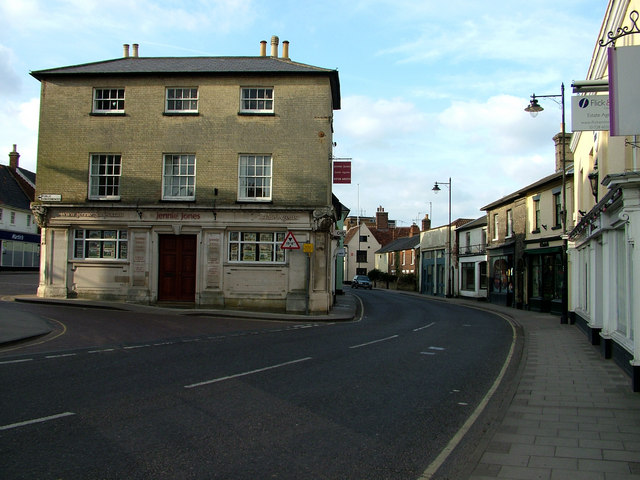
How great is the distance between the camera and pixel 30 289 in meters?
28.6

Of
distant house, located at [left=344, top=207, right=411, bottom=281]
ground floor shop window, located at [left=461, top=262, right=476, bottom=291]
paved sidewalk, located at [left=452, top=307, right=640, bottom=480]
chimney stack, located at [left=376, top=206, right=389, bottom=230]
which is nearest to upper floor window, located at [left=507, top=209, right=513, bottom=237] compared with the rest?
ground floor shop window, located at [left=461, top=262, right=476, bottom=291]

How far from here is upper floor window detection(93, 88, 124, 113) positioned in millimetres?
24078

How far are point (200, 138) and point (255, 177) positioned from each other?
2.99 metres

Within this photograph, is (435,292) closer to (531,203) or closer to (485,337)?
(531,203)

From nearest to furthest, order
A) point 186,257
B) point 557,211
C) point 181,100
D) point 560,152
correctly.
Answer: point 186,257
point 181,100
point 557,211
point 560,152

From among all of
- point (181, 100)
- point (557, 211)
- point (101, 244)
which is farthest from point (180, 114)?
point (557, 211)

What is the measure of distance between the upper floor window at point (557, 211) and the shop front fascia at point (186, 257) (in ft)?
44.4

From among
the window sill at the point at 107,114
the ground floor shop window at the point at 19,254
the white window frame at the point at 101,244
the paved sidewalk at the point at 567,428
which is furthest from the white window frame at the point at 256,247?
the ground floor shop window at the point at 19,254

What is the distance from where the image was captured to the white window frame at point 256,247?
75.6 feet

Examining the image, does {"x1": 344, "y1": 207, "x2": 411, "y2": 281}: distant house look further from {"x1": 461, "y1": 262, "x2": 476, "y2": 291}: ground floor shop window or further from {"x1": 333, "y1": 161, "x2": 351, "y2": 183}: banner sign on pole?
{"x1": 333, "y1": 161, "x2": 351, "y2": 183}: banner sign on pole

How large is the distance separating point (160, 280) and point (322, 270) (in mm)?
7107

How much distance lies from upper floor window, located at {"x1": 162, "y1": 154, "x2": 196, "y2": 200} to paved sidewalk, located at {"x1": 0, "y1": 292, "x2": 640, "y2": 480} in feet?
37.0

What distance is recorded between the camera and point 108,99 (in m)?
24.1

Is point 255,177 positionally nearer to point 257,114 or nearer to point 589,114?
point 257,114
